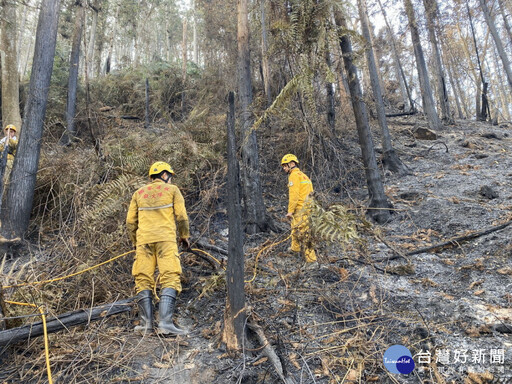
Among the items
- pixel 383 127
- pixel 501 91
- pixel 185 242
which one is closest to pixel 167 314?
pixel 185 242

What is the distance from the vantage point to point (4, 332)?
311cm

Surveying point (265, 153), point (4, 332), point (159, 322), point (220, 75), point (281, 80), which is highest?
point (220, 75)

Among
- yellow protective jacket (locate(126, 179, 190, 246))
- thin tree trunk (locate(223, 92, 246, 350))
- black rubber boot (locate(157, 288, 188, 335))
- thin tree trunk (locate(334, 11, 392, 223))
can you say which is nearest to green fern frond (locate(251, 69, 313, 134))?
yellow protective jacket (locate(126, 179, 190, 246))

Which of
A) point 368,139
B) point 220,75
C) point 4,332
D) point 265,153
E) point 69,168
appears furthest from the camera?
point 220,75

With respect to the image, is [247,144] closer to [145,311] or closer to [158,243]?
[158,243]

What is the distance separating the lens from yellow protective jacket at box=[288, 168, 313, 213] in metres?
5.90

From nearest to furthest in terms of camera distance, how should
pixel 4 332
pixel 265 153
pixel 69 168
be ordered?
pixel 4 332, pixel 69 168, pixel 265 153

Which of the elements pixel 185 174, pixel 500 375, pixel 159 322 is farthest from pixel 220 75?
pixel 500 375

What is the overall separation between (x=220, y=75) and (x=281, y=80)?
4696 mm

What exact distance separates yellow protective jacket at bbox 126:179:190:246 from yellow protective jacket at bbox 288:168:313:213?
7.85ft

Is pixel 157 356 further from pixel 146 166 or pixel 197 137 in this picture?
pixel 197 137

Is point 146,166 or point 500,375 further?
point 146,166

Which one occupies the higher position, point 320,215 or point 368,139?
point 368,139

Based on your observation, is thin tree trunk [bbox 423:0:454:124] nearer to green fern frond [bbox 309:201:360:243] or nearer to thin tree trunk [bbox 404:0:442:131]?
thin tree trunk [bbox 404:0:442:131]
